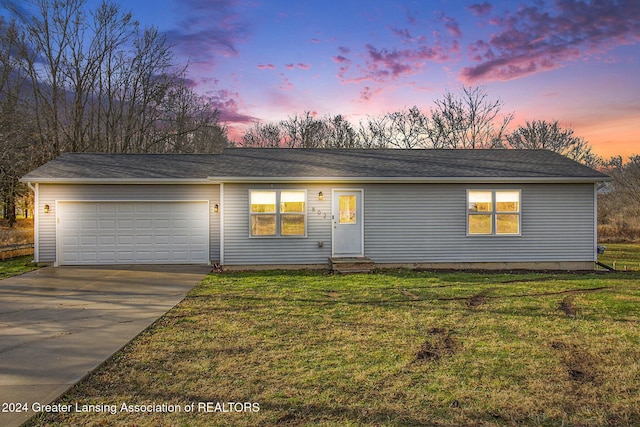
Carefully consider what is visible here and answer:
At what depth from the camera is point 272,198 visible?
1049 cm

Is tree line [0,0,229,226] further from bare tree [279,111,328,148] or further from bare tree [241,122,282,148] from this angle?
bare tree [279,111,328,148]

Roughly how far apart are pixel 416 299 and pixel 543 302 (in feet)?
7.14

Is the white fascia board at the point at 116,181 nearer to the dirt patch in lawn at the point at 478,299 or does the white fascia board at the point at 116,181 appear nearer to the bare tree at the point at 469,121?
the dirt patch in lawn at the point at 478,299

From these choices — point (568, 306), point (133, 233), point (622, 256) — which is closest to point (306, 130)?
point (133, 233)

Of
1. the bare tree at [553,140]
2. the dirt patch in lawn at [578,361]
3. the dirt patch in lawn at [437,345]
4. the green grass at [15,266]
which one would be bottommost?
the dirt patch in lawn at [578,361]

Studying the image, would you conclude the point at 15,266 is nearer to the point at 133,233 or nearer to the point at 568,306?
the point at 133,233

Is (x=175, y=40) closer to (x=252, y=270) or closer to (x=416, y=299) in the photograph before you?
(x=252, y=270)

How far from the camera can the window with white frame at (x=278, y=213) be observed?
1042 centimetres

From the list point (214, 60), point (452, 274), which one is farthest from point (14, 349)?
point (214, 60)

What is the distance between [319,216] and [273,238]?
4.69 ft

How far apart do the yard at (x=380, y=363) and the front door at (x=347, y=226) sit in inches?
140

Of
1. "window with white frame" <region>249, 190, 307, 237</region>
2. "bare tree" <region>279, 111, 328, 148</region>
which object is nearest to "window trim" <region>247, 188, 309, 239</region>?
"window with white frame" <region>249, 190, 307, 237</region>

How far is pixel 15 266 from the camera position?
1081 cm

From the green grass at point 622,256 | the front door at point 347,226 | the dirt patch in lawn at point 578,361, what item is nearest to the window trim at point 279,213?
the front door at point 347,226
